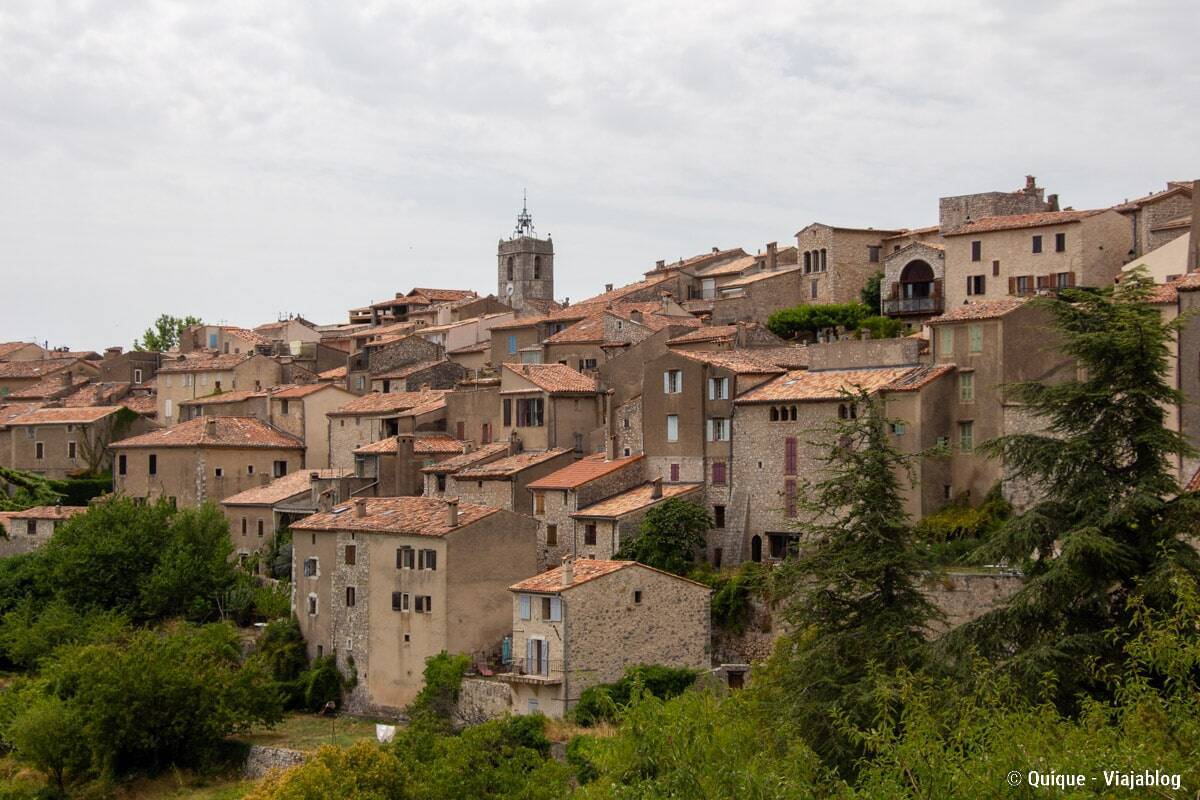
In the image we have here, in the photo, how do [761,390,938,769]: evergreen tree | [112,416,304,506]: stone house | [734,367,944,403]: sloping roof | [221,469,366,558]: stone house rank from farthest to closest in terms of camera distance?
[112,416,304,506]: stone house, [221,469,366,558]: stone house, [734,367,944,403]: sloping roof, [761,390,938,769]: evergreen tree

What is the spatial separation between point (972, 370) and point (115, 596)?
3288 cm

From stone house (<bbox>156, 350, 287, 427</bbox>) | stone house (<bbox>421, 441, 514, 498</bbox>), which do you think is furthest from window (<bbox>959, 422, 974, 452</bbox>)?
stone house (<bbox>156, 350, 287, 427</bbox>)

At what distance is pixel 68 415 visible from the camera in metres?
80.1

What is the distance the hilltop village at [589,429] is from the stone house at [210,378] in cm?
13

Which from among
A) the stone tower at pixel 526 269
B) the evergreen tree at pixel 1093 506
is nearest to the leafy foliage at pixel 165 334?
the stone tower at pixel 526 269

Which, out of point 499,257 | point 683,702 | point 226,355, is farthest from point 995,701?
point 499,257

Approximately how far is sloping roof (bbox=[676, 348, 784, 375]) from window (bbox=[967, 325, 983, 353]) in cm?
728

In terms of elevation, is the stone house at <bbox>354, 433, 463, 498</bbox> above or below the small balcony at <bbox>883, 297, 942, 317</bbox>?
below

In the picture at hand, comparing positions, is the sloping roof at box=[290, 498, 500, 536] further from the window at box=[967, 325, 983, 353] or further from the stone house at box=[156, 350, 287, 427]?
the stone house at box=[156, 350, 287, 427]

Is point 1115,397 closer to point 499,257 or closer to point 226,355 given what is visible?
point 226,355

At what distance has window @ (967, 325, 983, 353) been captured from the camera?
4906 cm

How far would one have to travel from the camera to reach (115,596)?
6222cm

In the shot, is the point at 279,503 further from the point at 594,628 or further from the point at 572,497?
the point at 594,628

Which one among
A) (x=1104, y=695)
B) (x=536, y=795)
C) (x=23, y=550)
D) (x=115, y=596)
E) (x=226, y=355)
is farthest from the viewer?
(x=226, y=355)
